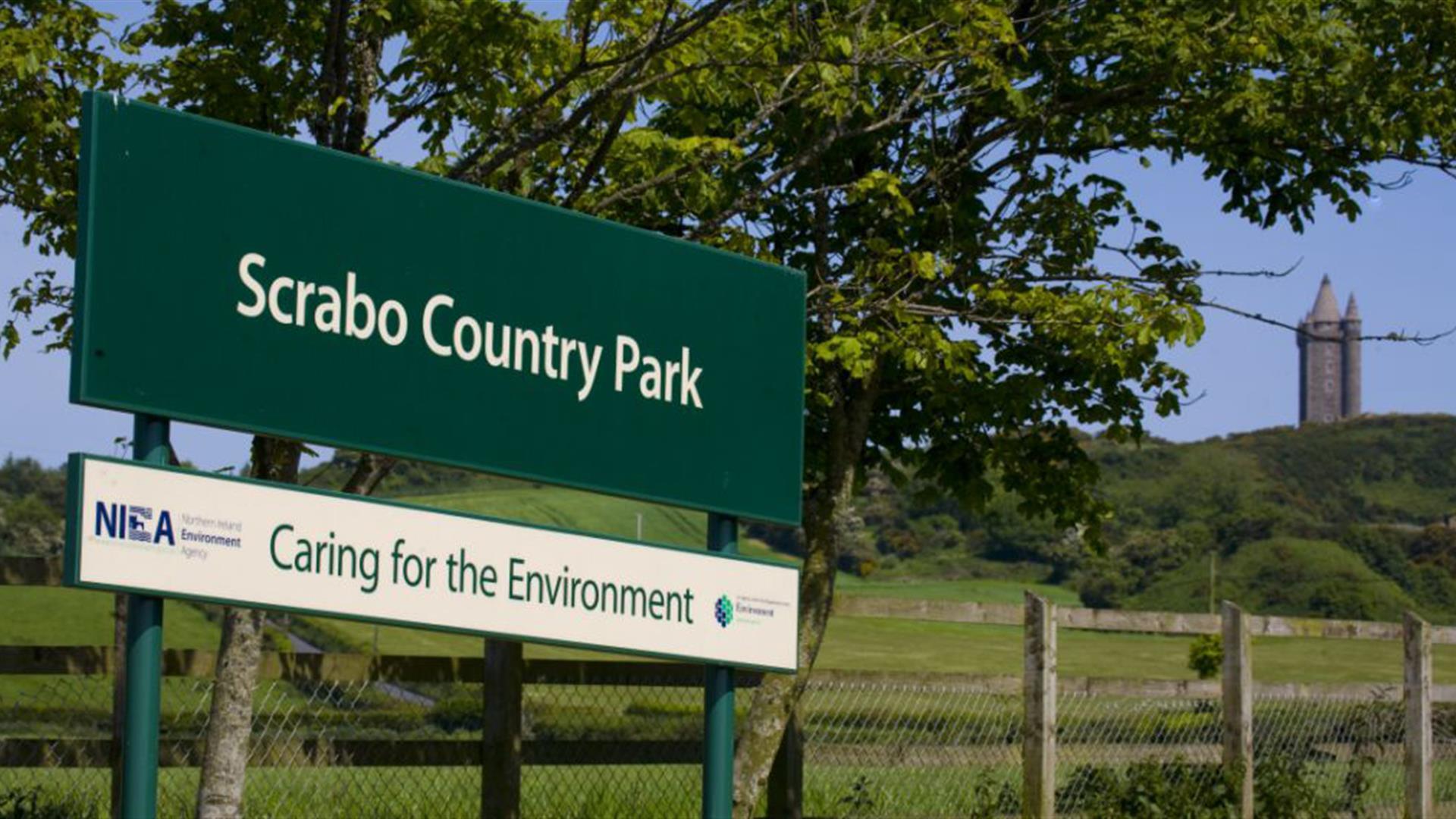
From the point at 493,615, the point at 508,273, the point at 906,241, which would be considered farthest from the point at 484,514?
the point at 906,241

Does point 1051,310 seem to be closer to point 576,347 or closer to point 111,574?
point 576,347

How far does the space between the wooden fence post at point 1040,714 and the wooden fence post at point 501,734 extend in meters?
3.76

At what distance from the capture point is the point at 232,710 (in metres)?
8.33

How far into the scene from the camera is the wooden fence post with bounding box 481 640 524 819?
969 centimetres

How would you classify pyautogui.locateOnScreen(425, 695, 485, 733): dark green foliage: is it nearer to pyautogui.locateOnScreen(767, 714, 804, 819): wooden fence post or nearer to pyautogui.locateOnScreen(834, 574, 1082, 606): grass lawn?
pyautogui.locateOnScreen(767, 714, 804, 819): wooden fence post

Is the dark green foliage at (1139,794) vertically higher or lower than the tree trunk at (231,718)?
lower

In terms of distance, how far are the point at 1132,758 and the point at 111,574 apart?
9.75 m

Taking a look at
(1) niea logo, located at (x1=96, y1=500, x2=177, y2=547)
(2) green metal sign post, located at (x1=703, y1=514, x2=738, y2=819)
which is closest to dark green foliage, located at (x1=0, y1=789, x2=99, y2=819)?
(2) green metal sign post, located at (x1=703, y1=514, x2=738, y2=819)

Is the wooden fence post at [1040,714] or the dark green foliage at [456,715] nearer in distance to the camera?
the wooden fence post at [1040,714]

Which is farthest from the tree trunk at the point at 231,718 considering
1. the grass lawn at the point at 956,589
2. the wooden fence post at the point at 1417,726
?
the grass lawn at the point at 956,589

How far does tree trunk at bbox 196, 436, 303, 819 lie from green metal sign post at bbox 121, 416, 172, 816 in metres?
3.41

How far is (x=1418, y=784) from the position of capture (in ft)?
50.0

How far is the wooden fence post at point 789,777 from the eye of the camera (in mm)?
11891

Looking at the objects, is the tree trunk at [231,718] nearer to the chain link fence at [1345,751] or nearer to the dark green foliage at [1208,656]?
the chain link fence at [1345,751]
